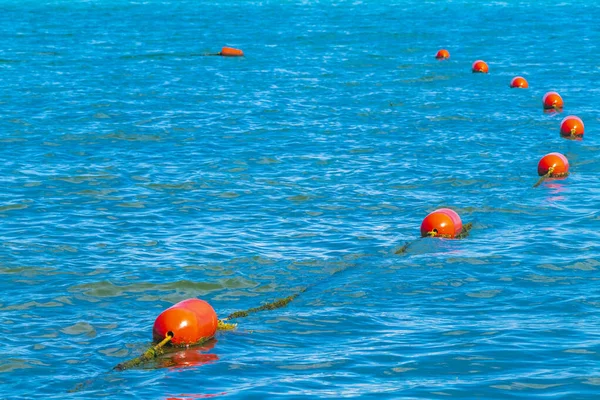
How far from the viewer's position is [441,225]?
57.4ft

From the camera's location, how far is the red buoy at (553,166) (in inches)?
869

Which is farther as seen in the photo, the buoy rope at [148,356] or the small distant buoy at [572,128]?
the small distant buoy at [572,128]

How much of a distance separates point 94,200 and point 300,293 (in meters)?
A: 6.86

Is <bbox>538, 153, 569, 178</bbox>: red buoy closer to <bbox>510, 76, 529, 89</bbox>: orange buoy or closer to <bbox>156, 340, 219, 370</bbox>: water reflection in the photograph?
<bbox>156, 340, 219, 370</bbox>: water reflection

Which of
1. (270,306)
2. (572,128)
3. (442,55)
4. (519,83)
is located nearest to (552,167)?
(572,128)

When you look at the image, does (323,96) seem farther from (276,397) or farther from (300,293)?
(276,397)

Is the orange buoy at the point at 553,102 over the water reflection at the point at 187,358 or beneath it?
over

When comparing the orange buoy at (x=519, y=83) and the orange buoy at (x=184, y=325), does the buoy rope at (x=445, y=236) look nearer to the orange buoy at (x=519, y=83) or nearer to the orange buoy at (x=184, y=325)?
the orange buoy at (x=184, y=325)

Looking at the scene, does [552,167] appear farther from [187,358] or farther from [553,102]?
[187,358]

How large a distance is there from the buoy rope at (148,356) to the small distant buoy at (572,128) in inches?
645

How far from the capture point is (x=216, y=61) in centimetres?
4166

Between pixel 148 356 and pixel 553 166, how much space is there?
12.6m

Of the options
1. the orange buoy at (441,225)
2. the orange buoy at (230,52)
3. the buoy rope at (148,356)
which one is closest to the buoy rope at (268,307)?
the buoy rope at (148,356)

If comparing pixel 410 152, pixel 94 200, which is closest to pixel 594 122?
pixel 410 152
